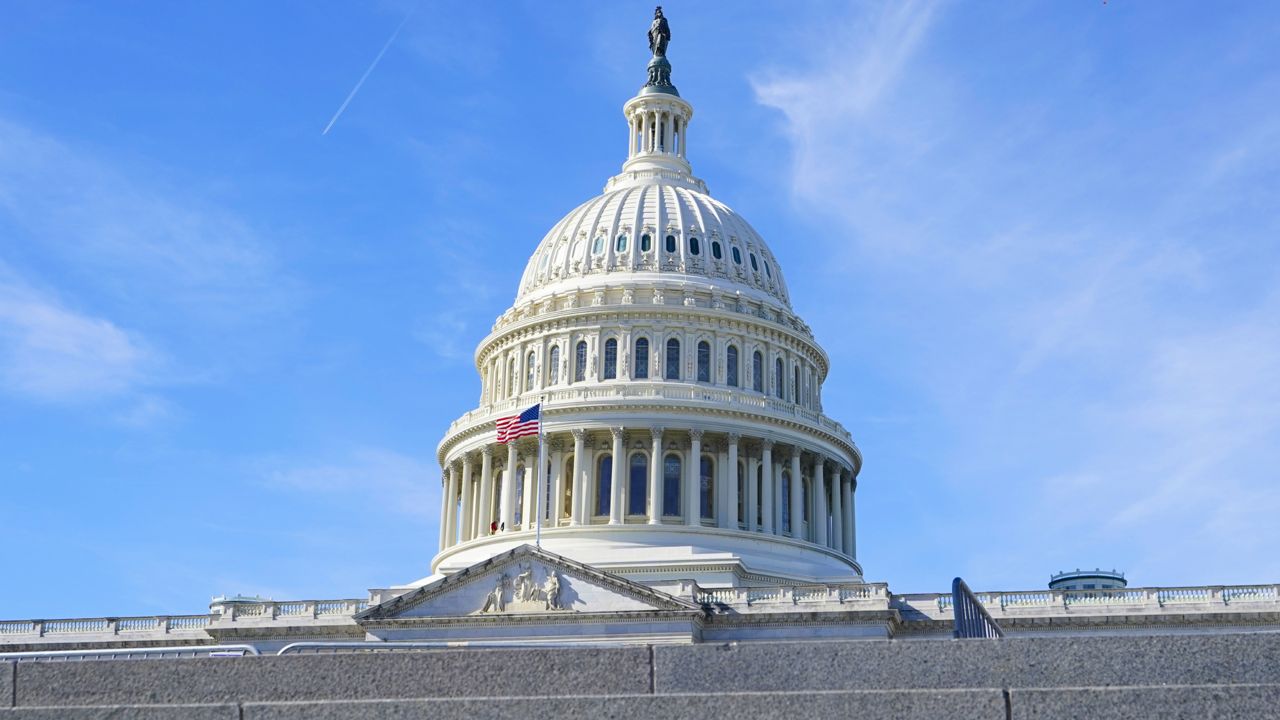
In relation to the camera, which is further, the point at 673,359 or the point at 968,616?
the point at 673,359

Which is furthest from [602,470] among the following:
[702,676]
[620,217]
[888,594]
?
[702,676]

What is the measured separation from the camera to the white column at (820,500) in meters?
88.1

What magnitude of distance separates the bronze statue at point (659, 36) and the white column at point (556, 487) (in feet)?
109

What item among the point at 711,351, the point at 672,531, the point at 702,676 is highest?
the point at 711,351

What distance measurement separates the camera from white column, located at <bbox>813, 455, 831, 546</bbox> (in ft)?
289

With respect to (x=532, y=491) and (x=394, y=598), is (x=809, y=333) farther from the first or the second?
(x=394, y=598)

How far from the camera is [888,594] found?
66688mm

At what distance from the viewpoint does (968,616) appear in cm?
2036

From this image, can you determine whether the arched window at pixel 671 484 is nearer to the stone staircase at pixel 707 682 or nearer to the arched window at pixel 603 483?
the arched window at pixel 603 483

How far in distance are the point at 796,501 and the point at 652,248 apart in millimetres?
17154

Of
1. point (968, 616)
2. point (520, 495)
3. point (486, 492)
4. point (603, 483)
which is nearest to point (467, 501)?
point (486, 492)

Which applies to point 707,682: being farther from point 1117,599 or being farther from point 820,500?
point 820,500

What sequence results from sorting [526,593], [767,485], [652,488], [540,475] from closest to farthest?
[526,593], [540,475], [652,488], [767,485]

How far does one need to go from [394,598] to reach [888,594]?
2074 cm
